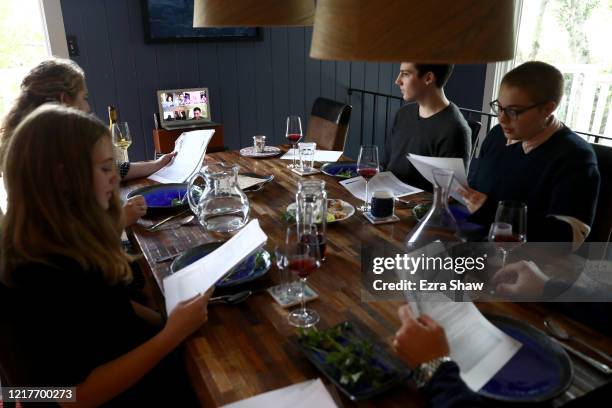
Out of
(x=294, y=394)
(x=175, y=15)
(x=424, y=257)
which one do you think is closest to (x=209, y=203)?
(x=424, y=257)

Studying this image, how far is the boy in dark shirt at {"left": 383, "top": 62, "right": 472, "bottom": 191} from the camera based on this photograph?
2221 mm

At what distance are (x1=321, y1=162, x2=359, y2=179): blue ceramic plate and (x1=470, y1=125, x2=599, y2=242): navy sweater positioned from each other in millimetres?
596

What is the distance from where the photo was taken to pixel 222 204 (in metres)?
1.62

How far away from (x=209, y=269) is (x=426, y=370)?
57cm

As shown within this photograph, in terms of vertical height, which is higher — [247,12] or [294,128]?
[247,12]

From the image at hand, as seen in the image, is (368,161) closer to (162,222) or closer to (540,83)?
(540,83)

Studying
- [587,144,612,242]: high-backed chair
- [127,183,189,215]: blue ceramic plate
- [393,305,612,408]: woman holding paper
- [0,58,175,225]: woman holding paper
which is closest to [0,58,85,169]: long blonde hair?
[0,58,175,225]: woman holding paper

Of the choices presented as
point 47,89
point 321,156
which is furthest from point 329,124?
point 47,89

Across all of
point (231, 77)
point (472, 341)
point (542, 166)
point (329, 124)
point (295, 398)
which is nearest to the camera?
point (295, 398)

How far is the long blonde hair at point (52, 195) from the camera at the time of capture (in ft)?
3.16

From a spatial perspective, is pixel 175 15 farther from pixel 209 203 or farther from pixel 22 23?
→ pixel 209 203

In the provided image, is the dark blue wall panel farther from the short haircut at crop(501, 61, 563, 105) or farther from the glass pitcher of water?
the glass pitcher of water

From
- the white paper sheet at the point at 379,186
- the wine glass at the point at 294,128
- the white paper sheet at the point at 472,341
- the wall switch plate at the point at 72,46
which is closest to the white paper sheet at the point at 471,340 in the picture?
the white paper sheet at the point at 472,341

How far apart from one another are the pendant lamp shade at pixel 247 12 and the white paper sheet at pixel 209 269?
614 mm
